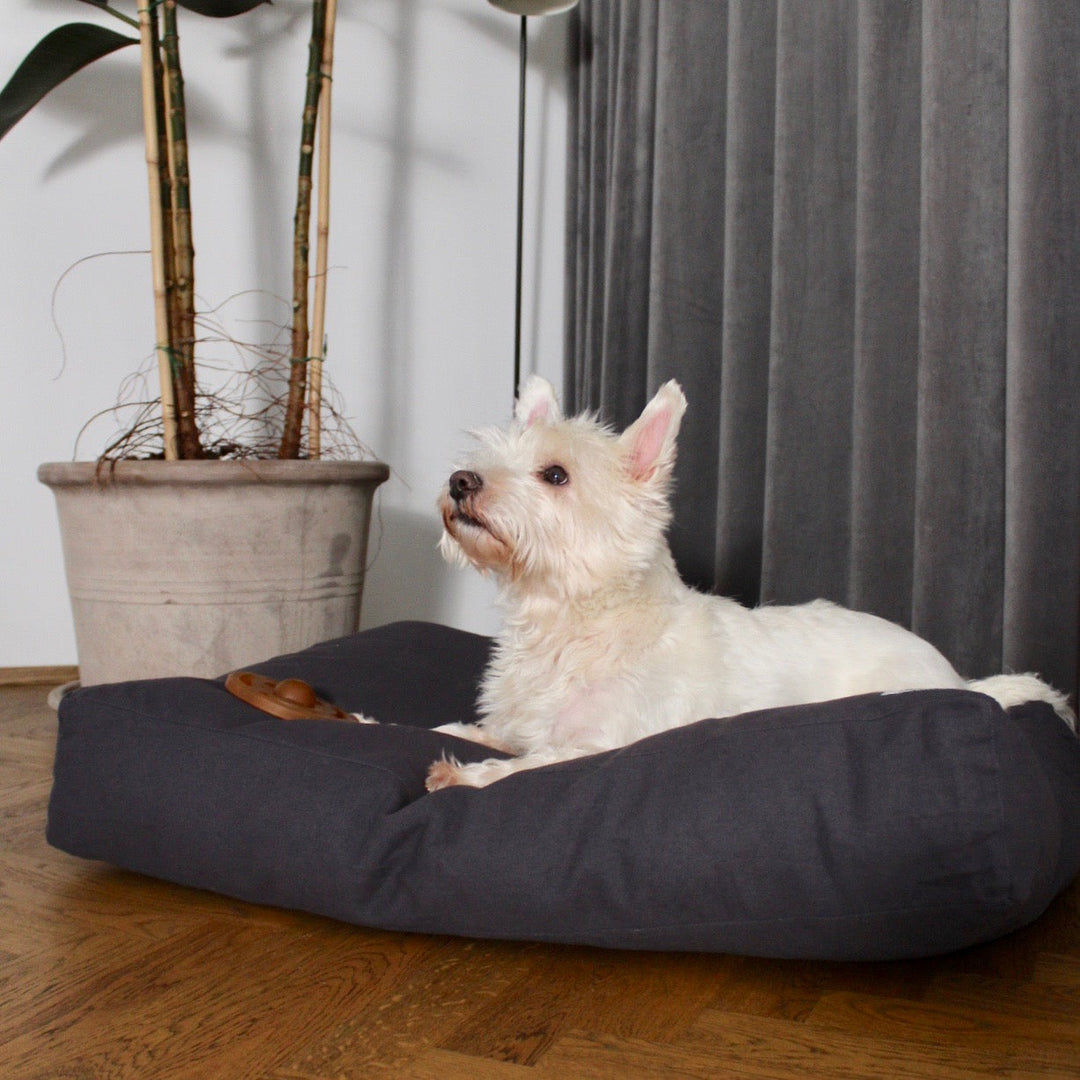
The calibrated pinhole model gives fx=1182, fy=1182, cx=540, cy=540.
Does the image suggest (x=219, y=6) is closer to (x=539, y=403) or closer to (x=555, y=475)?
(x=539, y=403)

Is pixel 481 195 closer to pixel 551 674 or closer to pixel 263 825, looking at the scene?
pixel 551 674

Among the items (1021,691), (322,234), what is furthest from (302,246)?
(1021,691)

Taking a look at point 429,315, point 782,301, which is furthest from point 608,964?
point 429,315

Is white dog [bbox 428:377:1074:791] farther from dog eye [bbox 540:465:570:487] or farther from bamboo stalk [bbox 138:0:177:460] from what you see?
bamboo stalk [bbox 138:0:177:460]

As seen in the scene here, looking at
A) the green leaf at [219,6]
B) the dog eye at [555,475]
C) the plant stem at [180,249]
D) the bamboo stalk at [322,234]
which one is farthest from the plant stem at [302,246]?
the dog eye at [555,475]

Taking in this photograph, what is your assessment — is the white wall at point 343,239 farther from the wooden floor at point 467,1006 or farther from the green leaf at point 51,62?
the wooden floor at point 467,1006

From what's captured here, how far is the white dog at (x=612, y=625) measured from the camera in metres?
1.74

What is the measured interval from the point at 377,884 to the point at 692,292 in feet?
6.84

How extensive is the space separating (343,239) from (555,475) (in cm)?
225

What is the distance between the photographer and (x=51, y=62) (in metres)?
2.84

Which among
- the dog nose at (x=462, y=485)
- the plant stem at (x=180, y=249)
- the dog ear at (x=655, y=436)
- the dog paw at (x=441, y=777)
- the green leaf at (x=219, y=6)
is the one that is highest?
the green leaf at (x=219, y=6)

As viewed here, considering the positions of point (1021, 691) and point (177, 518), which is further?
point (177, 518)

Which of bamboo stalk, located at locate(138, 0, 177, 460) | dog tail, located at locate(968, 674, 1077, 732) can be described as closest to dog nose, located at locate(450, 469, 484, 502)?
dog tail, located at locate(968, 674, 1077, 732)

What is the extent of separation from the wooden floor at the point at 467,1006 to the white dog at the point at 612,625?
0.36 meters
